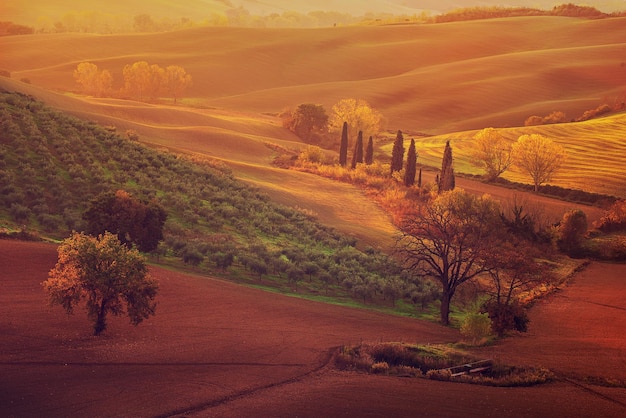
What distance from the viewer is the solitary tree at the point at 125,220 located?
3844 centimetres

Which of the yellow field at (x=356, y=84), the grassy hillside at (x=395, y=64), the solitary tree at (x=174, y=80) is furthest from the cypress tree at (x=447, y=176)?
the solitary tree at (x=174, y=80)

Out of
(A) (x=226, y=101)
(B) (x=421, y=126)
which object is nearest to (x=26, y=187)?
(B) (x=421, y=126)

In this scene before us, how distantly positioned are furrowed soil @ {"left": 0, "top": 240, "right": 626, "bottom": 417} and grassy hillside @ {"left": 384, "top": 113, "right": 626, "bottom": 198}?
4648cm

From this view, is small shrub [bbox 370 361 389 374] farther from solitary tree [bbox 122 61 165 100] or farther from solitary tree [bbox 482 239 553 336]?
solitary tree [bbox 122 61 165 100]

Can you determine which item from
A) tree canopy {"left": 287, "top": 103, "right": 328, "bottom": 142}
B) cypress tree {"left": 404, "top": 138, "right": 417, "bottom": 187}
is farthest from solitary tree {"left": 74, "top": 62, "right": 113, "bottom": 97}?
cypress tree {"left": 404, "top": 138, "right": 417, "bottom": 187}

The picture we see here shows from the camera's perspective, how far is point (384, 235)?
54.8m

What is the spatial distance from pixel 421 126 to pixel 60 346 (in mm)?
105001

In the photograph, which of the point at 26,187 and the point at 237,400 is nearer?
the point at 237,400

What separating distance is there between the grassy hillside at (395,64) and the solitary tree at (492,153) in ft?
112

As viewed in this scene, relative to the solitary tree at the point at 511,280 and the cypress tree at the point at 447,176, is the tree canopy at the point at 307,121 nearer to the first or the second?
the cypress tree at the point at 447,176

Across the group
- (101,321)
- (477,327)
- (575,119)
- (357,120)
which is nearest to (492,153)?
(357,120)

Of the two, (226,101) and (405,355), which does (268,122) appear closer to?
(226,101)

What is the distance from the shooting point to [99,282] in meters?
26.8

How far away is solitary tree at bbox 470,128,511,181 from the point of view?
3290 inches
